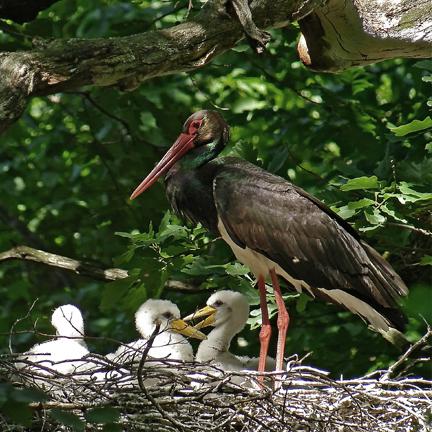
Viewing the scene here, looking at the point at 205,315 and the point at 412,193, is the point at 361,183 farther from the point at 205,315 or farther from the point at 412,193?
the point at 205,315

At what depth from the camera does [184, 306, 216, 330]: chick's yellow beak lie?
7168 mm

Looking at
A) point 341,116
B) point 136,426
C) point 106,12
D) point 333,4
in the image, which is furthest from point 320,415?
point 106,12

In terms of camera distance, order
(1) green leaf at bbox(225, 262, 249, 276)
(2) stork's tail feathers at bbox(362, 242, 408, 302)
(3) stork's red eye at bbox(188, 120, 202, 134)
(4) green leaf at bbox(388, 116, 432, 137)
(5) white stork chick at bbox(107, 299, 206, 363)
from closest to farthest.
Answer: (4) green leaf at bbox(388, 116, 432, 137)
(5) white stork chick at bbox(107, 299, 206, 363)
(2) stork's tail feathers at bbox(362, 242, 408, 302)
(1) green leaf at bbox(225, 262, 249, 276)
(3) stork's red eye at bbox(188, 120, 202, 134)

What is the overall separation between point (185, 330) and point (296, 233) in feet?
2.89

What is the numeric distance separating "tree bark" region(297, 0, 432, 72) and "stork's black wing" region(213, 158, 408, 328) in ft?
4.00

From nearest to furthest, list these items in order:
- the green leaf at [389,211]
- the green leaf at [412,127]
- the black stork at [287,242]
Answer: the green leaf at [412,127]
the green leaf at [389,211]
the black stork at [287,242]

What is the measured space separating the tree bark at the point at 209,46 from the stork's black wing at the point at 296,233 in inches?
43.9

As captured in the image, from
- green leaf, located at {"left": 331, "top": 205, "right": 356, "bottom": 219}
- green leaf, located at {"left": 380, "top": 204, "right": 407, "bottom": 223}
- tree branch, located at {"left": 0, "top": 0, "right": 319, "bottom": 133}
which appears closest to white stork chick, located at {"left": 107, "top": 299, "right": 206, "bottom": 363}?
green leaf, located at {"left": 331, "top": 205, "right": 356, "bottom": 219}

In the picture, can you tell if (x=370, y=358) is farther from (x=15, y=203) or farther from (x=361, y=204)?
(x=15, y=203)

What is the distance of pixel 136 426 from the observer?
488cm

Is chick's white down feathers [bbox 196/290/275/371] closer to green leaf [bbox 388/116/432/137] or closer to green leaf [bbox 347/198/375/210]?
green leaf [bbox 347/198/375/210]

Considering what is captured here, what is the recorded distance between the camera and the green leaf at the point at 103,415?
3751 millimetres

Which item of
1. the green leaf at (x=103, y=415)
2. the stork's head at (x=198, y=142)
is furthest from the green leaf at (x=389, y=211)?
the green leaf at (x=103, y=415)

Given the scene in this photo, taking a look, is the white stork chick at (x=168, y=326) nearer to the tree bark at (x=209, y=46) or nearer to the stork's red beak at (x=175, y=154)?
the stork's red beak at (x=175, y=154)
